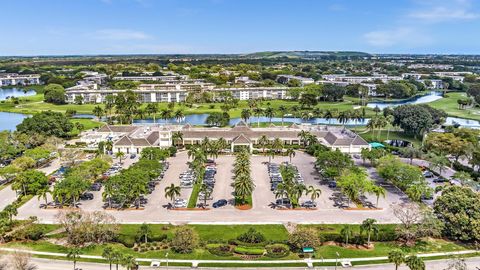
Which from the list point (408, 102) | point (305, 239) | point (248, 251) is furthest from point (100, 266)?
point (408, 102)

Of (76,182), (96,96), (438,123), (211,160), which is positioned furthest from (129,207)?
(96,96)

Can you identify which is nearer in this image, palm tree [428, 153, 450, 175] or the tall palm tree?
the tall palm tree

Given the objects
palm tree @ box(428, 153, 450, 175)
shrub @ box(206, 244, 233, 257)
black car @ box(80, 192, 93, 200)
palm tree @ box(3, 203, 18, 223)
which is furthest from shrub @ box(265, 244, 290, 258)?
palm tree @ box(428, 153, 450, 175)

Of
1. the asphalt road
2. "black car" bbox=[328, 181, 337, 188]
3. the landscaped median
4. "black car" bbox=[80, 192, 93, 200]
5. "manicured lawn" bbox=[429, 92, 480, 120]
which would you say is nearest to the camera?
the asphalt road

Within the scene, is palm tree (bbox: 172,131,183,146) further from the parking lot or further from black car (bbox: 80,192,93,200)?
black car (bbox: 80,192,93,200)

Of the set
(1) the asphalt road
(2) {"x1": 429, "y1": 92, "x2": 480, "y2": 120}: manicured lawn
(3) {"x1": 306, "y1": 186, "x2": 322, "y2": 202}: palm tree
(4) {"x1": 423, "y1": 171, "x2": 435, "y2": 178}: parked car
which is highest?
(2) {"x1": 429, "y1": 92, "x2": 480, "y2": 120}: manicured lawn

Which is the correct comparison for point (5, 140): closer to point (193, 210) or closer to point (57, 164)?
point (57, 164)

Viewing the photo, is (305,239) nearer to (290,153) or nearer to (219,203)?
(219,203)
